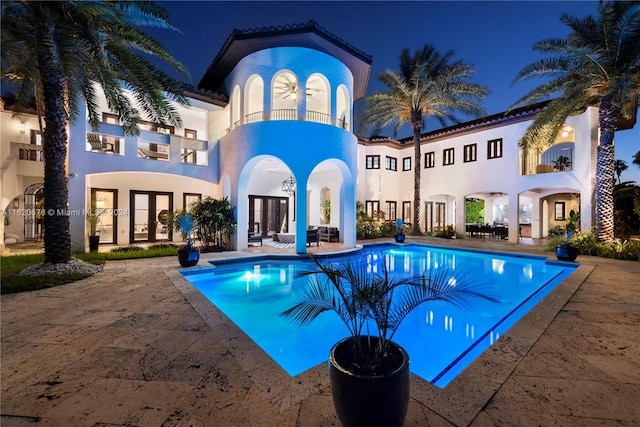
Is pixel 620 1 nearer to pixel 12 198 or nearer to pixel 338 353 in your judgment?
pixel 338 353

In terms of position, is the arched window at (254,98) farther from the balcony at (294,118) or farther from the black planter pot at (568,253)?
the black planter pot at (568,253)

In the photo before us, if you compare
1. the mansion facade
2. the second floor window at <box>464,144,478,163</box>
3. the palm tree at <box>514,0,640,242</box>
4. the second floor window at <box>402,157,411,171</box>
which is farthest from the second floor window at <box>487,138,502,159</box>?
the second floor window at <box>402,157,411,171</box>

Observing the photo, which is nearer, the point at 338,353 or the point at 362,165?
the point at 338,353

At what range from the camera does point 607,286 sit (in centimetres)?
719

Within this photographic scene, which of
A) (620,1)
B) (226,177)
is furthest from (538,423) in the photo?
(620,1)

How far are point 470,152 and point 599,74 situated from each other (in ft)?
27.3

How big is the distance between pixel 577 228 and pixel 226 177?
19.8 metres

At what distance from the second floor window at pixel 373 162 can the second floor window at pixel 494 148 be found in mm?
7888

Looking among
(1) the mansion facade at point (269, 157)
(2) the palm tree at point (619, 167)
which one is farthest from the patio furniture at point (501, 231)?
(2) the palm tree at point (619, 167)

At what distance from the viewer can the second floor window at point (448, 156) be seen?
20922 mm

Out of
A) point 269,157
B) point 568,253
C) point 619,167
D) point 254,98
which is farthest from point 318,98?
point 619,167

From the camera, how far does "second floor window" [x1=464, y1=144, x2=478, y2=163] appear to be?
19.6m

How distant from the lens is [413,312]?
6344mm

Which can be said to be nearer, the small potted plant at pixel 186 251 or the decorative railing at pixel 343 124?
the small potted plant at pixel 186 251
